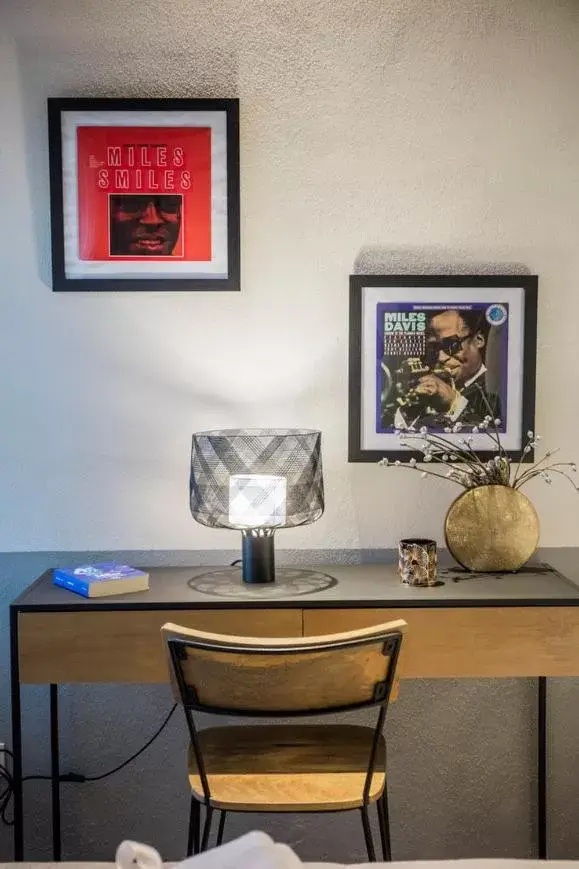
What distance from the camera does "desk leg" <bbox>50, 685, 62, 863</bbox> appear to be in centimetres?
237

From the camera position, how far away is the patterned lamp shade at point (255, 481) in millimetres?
2166

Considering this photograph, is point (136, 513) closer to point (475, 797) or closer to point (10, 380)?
point (10, 380)

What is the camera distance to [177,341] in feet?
8.05

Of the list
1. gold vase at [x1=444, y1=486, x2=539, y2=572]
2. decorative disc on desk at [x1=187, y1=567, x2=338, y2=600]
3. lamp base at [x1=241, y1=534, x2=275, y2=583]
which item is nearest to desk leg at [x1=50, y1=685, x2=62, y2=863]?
decorative disc on desk at [x1=187, y1=567, x2=338, y2=600]

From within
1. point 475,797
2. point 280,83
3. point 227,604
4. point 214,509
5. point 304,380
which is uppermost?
point 280,83

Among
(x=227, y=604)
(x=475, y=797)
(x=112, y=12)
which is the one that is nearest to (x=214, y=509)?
(x=227, y=604)

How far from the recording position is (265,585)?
2.21 meters

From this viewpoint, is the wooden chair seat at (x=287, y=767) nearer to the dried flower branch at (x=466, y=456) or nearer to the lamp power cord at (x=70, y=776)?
the lamp power cord at (x=70, y=776)

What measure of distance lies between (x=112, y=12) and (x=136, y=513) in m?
1.32

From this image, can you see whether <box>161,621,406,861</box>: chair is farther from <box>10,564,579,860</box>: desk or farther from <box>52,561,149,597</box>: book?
<box>52,561,149,597</box>: book

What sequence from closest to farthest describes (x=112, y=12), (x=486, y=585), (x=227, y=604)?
(x=227, y=604), (x=486, y=585), (x=112, y=12)

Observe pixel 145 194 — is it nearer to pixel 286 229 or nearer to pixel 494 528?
pixel 286 229

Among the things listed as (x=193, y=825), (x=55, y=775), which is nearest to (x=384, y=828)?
(x=193, y=825)

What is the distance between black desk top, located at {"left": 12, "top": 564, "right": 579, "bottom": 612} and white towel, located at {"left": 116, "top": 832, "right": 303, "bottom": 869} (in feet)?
3.05
